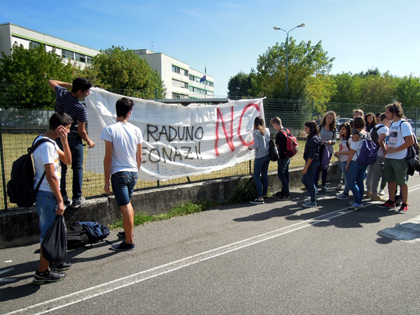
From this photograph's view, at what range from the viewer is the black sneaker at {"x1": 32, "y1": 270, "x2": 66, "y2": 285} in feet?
11.1

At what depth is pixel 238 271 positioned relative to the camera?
12.1ft

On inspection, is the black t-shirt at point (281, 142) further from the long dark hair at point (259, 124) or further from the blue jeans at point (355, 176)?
the blue jeans at point (355, 176)

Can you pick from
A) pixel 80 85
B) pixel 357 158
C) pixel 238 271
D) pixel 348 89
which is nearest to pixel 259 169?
pixel 357 158

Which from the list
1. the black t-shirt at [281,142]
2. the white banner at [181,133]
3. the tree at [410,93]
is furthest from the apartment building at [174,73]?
the black t-shirt at [281,142]

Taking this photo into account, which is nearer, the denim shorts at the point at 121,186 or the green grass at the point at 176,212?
the denim shorts at the point at 121,186

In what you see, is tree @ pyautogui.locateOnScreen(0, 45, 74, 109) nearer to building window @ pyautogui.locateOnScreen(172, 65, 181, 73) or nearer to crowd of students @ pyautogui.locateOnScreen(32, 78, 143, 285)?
crowd of students @ pyautogui.locateOnScreen(32, 78, 143, 285)

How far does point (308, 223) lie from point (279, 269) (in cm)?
199

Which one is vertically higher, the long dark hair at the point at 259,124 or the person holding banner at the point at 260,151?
the long dark hair at the point at 259,124

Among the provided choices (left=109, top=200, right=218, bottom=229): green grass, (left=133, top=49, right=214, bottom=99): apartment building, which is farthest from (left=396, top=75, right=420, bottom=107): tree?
(left=109, top=200, right=218, bottom=229): green grass

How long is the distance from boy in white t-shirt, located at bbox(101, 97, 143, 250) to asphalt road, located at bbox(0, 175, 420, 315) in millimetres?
659

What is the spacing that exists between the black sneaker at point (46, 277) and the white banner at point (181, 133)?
7.46ft

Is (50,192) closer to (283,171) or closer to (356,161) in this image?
(283,171)

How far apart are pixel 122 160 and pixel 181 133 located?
252 cm

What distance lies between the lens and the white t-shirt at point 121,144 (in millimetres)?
4078
